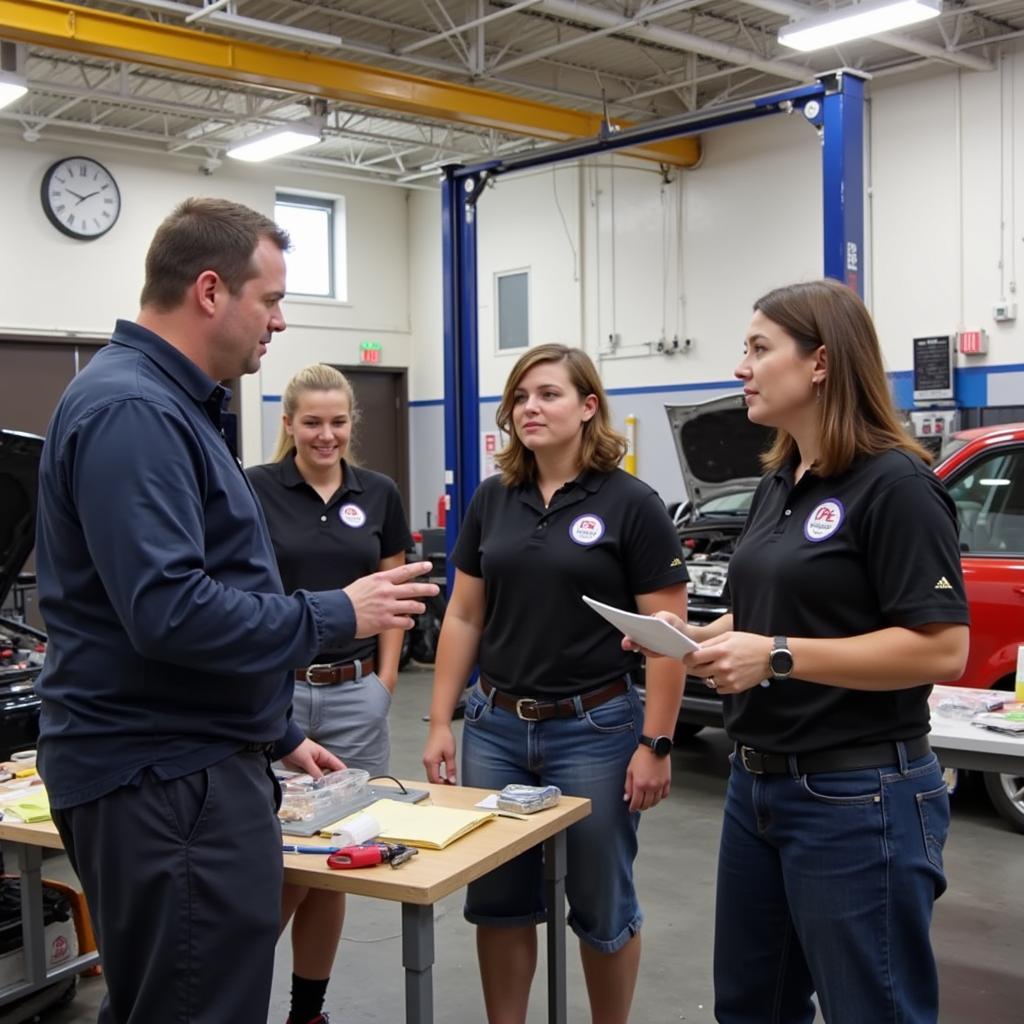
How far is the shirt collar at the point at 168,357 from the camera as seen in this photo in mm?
1790

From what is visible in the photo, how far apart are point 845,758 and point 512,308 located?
9683 millimetres

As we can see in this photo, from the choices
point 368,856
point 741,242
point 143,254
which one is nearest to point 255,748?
point 368,856

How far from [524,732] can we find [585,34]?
6912 mm

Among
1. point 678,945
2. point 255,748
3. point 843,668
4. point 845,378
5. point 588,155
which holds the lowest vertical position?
point 678,945

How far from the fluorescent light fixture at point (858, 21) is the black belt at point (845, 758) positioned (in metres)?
5.66

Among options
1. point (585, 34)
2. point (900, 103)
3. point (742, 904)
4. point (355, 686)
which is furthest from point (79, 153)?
point (742, 904)

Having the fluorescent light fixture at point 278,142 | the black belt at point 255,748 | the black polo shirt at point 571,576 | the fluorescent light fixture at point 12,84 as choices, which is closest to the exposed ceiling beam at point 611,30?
the fluorescent light fixture at point 278,142

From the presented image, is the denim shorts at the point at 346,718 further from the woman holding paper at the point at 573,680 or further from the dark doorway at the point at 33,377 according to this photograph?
the dark doorway at the point at 33,377

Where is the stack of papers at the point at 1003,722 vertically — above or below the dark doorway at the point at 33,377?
below

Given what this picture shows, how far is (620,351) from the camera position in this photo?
10398mm

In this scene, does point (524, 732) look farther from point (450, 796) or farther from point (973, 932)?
point (973, 932)

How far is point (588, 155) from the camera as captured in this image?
23.1 feet

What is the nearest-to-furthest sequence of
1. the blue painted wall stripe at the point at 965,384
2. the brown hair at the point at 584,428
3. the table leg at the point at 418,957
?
the table leg at the point at 418,957 < the brown hair at the point at 584,428 < the blue painted wall stripe at the point at 965,384

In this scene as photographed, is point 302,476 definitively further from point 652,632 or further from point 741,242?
point 741,242
